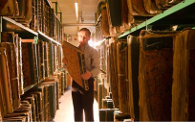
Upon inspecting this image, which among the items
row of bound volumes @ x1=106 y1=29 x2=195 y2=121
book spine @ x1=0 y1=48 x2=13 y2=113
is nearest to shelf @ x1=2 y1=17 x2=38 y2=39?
book spine @ x1=0 y1=48 x2=13 y2=113

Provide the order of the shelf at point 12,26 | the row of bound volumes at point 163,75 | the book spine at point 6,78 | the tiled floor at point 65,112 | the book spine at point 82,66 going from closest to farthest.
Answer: the row of bound volumes at point 163,75, the book spine at point 6,78, the shelf at point 12,26, the book spine at point 82,66, the tiled floor at point 65,112

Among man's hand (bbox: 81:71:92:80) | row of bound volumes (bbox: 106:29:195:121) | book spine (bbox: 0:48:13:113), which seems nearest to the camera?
row of bound volumes (bbox: 106:29:195:121)

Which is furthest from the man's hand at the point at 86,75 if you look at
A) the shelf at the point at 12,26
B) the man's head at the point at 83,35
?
the shelf at the point at 12,26

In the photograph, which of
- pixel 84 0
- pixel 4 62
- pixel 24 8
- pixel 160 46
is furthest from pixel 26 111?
pixel 84 0

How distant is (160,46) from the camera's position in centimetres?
58

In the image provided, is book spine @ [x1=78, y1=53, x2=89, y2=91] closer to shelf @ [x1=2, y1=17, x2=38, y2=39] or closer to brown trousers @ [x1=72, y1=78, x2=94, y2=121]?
brown trousers @ [x1=72, y1=78, x2=94, y2=121]

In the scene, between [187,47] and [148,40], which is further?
[148,40]

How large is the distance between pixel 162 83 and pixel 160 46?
134 millimetres

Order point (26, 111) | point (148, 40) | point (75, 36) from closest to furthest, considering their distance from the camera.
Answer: point (148, 40)
point (26, 111)
point (75, 36)

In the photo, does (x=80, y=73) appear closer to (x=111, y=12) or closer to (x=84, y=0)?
(x=111, y=12)

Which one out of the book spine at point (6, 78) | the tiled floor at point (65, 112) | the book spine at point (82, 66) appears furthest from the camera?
the tiled floor at point (65, 112)

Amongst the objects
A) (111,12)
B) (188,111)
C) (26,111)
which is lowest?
(26,111)

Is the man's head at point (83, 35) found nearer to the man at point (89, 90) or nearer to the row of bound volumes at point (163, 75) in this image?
the man at point (89, 90)

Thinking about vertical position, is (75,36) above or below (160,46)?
above
